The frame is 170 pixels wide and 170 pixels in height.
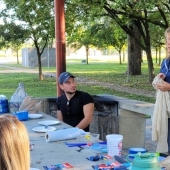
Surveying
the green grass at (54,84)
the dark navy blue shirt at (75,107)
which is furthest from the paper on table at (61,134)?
the green grass at (54,84)

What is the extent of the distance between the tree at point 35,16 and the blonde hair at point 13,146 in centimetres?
1275

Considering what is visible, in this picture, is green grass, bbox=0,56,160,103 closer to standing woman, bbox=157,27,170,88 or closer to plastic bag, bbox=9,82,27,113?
plastic bag, bbox=9,82,27,113

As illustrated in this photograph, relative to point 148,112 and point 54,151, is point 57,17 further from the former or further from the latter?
point 54,151

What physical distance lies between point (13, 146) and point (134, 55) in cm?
2159

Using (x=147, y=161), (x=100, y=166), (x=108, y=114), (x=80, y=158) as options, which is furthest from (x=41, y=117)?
(x=147, y=161)

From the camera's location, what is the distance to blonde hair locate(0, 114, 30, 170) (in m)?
1.43

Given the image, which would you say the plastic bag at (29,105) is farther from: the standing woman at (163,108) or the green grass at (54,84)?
the green grass at (54,84)

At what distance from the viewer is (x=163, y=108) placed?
3586mm

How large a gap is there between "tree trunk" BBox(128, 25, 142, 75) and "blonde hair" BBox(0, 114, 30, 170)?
20.7 metres

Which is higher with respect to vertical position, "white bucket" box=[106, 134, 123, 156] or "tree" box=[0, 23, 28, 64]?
"tree" box=[0, 23, 28, 64]

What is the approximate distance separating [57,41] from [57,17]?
1.24ft

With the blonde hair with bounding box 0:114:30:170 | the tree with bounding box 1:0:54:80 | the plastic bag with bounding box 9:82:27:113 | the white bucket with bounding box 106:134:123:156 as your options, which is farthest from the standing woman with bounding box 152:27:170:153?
the tree with bounding box 1:0:54:80

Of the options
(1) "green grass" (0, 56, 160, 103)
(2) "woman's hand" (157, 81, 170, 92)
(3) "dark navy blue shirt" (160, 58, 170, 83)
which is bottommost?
(1) "green grass" (0, 56, 160, 103)

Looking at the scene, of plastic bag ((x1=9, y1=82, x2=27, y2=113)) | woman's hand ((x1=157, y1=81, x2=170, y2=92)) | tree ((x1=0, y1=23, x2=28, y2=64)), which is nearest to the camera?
woman's hand ((x1=157, y1=81, x2=170, y2=92))
